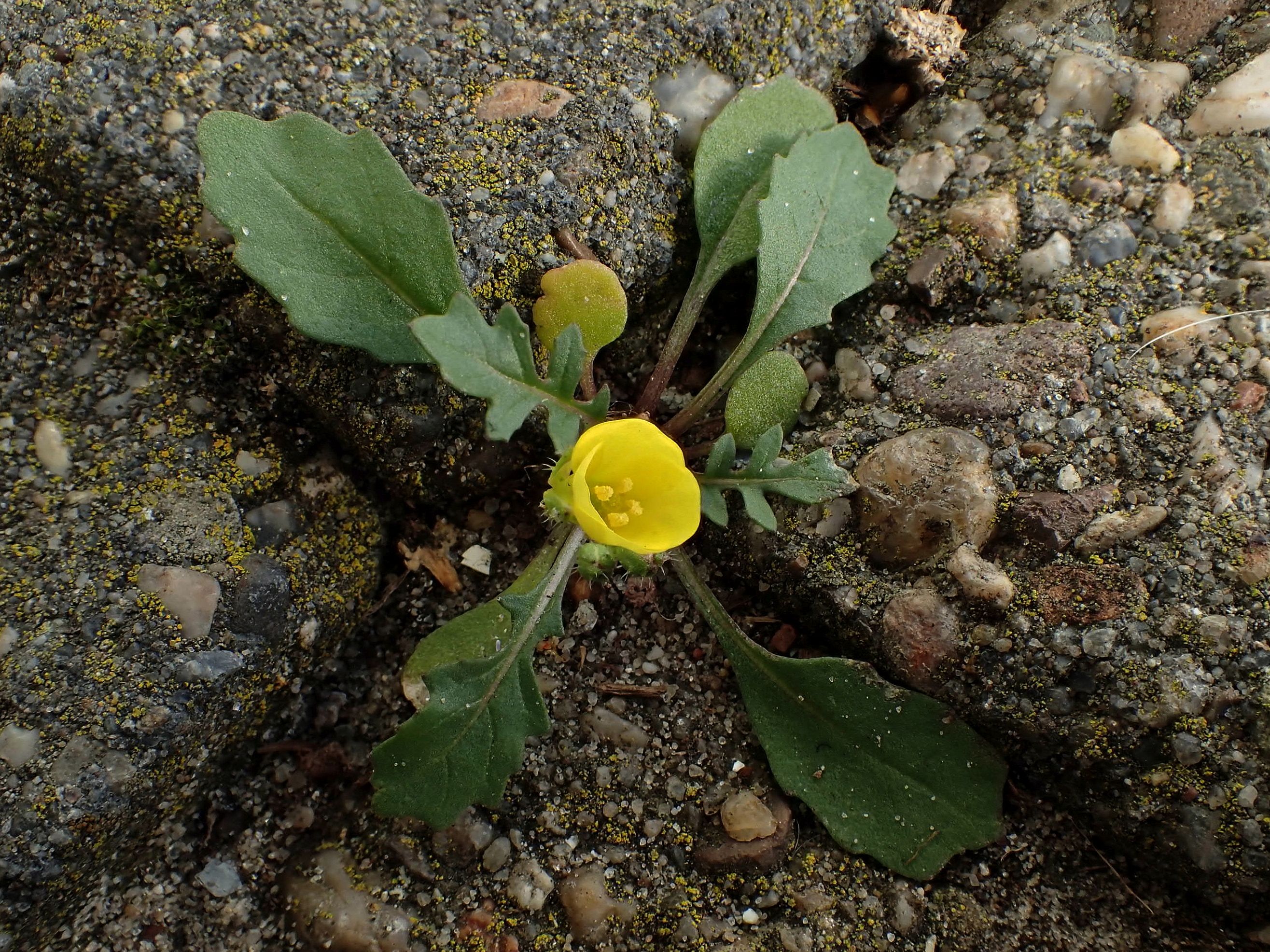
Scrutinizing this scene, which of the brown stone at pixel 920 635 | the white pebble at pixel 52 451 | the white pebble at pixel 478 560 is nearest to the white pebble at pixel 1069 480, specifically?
the brown stone at pixel 920 635

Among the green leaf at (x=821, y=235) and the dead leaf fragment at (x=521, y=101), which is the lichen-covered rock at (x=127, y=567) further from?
the green leaf at (x=821, y=235)

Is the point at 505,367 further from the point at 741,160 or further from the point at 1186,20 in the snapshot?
the point at 1186,20

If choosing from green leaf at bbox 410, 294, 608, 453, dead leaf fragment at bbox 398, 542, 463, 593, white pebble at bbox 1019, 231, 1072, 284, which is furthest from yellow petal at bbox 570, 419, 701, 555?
white pebble at bbox 1019, 231, 1072, 284

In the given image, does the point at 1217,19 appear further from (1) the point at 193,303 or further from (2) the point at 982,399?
(1) the point at 193,303

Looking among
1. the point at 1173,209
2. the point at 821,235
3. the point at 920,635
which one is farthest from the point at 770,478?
the point at 1173,209

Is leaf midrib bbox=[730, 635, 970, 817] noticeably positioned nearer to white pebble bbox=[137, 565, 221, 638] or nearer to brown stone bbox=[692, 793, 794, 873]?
brown stone bbox=[692, 793, 794, 873]
